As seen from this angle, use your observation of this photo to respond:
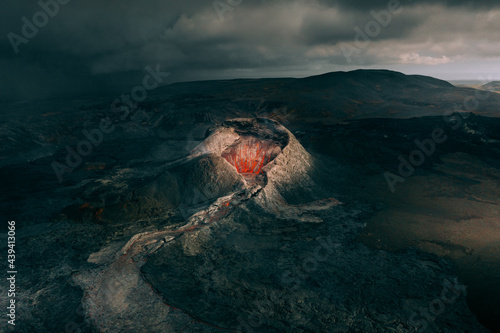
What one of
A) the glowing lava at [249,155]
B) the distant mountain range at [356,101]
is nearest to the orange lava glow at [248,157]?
the glowing lava at [249,155]

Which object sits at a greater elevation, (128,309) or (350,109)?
(350,109)

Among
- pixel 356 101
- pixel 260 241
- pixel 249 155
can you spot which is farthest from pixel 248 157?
pixel 356 101

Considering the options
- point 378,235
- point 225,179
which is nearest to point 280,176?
point 225,179

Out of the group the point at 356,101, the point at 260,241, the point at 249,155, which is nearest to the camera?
the point at 260,241

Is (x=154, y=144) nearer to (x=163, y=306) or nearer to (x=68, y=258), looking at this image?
(x=68, y=258)

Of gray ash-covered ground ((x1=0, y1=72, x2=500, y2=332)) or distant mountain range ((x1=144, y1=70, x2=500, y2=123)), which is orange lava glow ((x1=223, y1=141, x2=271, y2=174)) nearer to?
gray ash-covered ground ((x1=0, y1=72, x2=500, y2=332))

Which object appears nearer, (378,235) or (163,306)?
(163,306)

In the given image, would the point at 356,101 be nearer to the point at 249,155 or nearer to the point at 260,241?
the point at 249,155
